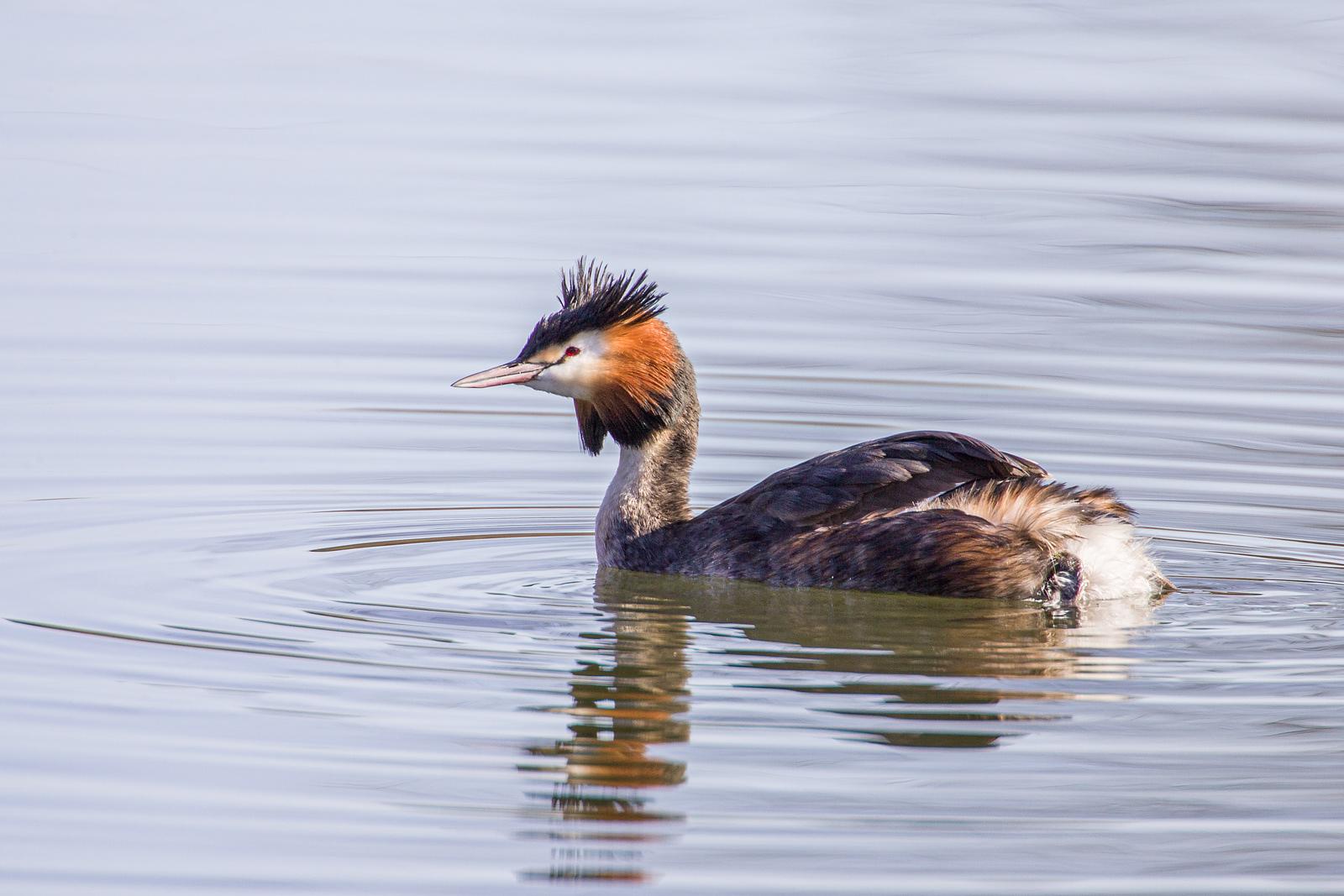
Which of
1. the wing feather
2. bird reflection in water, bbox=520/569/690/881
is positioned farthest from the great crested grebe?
bird reflection in water, bbox=520/569/690/881

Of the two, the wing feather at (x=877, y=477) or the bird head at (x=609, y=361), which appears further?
the bird head at (x=609, y=361)

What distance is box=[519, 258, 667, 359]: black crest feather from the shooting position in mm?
9203

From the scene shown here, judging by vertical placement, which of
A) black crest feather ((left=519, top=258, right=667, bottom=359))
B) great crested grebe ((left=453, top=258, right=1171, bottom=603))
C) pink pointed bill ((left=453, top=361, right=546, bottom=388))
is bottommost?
great crested grebe ((left=453, top=258, right=1171, bottom=603))

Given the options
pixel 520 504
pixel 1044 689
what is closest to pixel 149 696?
pixel 1044 689

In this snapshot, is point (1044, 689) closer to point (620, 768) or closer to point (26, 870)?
point (620, 768)

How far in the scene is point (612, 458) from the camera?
1187 cm

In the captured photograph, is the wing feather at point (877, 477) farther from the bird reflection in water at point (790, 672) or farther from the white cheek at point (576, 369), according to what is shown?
the white cheek at point (576, 369)

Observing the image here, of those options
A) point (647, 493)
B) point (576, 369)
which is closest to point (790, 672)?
point (647, 493)

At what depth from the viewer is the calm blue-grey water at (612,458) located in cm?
594

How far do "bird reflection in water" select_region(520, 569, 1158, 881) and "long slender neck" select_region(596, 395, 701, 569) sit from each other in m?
0.13

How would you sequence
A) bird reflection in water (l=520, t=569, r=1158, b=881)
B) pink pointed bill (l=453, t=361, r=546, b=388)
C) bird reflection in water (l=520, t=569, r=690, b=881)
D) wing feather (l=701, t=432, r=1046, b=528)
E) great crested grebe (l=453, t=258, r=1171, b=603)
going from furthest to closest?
pink pointed bill (l=453, t=361, r=546, b=388), wing feather (l=701, t=432, r=1046, b=528), great crested grebe (l=453, t=258, r=1171, b=603), bird reflection in water (l=520, t=569, r=1158, b=881), bird reflection in water (l=520, t=569, r=690, b=881)

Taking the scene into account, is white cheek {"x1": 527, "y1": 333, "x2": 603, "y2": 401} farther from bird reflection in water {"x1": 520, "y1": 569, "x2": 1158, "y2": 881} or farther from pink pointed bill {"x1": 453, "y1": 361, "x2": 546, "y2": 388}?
bird reflection in water {"x1": 520, "y1": 569, "x2": 1158, "y2": 881}

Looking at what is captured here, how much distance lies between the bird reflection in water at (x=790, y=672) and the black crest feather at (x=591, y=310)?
0.96 m

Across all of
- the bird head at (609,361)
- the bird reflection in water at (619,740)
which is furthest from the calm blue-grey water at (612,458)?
the bird head at (609,361)
